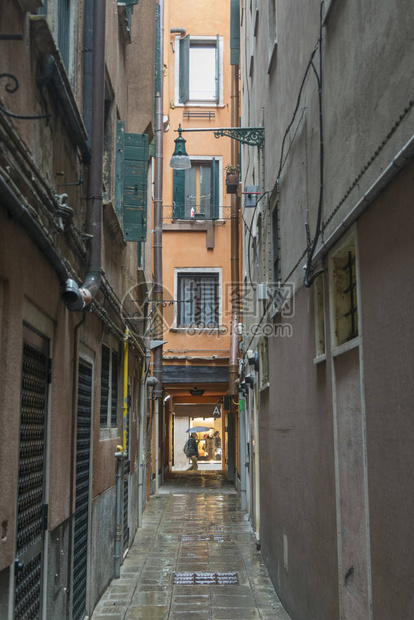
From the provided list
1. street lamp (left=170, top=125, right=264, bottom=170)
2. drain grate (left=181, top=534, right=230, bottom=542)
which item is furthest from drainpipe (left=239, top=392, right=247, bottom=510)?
street lamp (left=170, top=125, right=264, bottom=170)

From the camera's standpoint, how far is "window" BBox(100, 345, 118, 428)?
953 centimetres

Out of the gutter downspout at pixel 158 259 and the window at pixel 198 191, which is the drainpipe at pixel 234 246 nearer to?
the window at pixel 198 191

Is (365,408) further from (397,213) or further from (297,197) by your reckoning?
(297,197)

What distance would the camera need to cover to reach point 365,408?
463 centimetres

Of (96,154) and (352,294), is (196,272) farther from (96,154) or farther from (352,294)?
(352,294)

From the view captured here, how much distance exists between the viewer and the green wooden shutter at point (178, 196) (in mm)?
22000

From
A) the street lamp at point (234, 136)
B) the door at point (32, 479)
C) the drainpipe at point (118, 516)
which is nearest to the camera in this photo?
the door at point (32, 479)

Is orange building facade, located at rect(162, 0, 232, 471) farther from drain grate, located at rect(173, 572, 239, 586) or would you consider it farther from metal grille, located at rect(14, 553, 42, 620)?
metal grille, located at rect(14, 553, 42, 620)

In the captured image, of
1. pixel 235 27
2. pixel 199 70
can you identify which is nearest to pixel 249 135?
pixel 235 27

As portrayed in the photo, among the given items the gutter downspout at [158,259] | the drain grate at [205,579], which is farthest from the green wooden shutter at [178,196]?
the drain grate at [205,579]

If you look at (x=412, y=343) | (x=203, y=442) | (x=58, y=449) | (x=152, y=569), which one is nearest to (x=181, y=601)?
(x=152, y=569)

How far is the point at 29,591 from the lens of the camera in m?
5.22

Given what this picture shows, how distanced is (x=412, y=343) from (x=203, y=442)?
42442 millimetres

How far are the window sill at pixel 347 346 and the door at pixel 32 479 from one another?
92.7 inches
